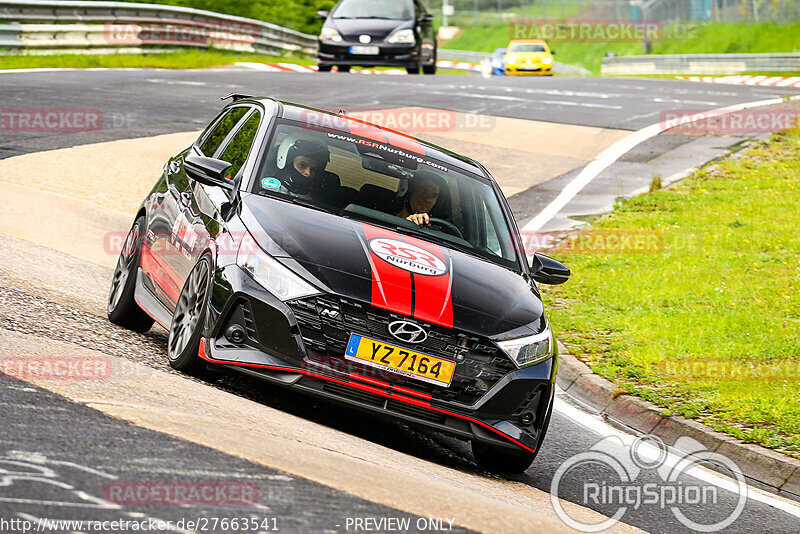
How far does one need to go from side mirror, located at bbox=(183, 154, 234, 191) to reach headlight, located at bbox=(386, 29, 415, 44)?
20.2 meters

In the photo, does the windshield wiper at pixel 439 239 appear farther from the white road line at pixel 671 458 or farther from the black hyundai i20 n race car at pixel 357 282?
the white road line at pixel 671 458

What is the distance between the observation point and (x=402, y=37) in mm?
26703

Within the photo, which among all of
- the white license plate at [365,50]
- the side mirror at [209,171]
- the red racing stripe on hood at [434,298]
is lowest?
the white license plate at [365,50]

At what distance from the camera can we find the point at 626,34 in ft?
222

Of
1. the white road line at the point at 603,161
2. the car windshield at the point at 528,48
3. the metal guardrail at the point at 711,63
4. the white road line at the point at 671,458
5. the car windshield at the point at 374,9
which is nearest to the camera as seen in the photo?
the white road line at the point at 671,458

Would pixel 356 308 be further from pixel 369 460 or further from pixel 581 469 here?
pixel 581 469

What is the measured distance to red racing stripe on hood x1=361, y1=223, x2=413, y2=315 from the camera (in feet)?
18.6

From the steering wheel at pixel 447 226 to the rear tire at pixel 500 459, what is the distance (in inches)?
55.5

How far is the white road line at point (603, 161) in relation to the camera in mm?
14425

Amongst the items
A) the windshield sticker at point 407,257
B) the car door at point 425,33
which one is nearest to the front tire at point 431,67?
the car door at point 425,33

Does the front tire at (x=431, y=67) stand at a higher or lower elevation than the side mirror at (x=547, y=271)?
lower

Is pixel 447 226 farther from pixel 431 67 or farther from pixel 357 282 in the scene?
pixel 431 67

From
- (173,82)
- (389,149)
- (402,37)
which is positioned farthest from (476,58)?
(389,149)

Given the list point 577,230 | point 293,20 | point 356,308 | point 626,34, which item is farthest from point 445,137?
point 626,34
